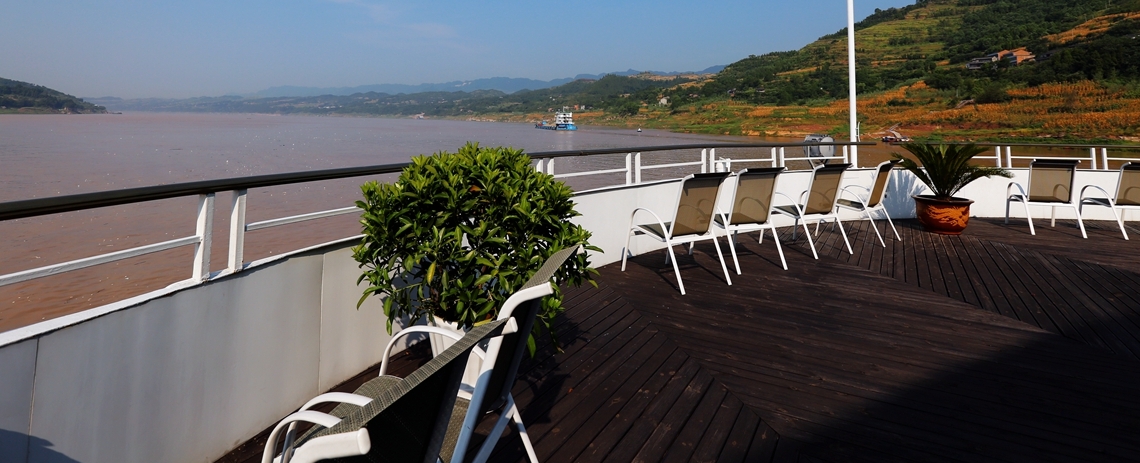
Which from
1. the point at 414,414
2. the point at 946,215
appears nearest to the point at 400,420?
the point at 414,414

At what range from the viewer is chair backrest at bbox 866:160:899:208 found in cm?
587

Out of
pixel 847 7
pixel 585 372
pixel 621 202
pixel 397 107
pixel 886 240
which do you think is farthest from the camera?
pixel 397 107

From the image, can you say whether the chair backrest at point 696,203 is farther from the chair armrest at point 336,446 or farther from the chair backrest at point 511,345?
the chair armrest at point 336,446

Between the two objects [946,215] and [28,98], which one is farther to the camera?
[28,98]

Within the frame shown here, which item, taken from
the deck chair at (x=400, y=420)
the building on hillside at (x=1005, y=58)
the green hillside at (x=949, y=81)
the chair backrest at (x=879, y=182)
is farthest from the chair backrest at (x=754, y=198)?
the building on hillside at (x=1005, y=58)

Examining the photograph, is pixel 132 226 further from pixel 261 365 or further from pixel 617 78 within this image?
pixel 617 78

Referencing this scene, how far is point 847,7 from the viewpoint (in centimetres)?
873

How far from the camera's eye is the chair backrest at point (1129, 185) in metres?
6.04

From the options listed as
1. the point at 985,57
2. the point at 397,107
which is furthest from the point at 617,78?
the point at 985,57

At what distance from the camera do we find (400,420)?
938 mm

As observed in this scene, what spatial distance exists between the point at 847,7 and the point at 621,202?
5.99 m

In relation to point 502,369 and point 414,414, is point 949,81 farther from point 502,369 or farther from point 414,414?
point 414,414

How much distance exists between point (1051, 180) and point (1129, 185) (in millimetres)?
643

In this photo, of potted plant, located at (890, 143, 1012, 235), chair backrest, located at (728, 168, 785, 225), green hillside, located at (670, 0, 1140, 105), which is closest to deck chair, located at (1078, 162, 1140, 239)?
potted plant, located at (890, 143, 1012, 235)
